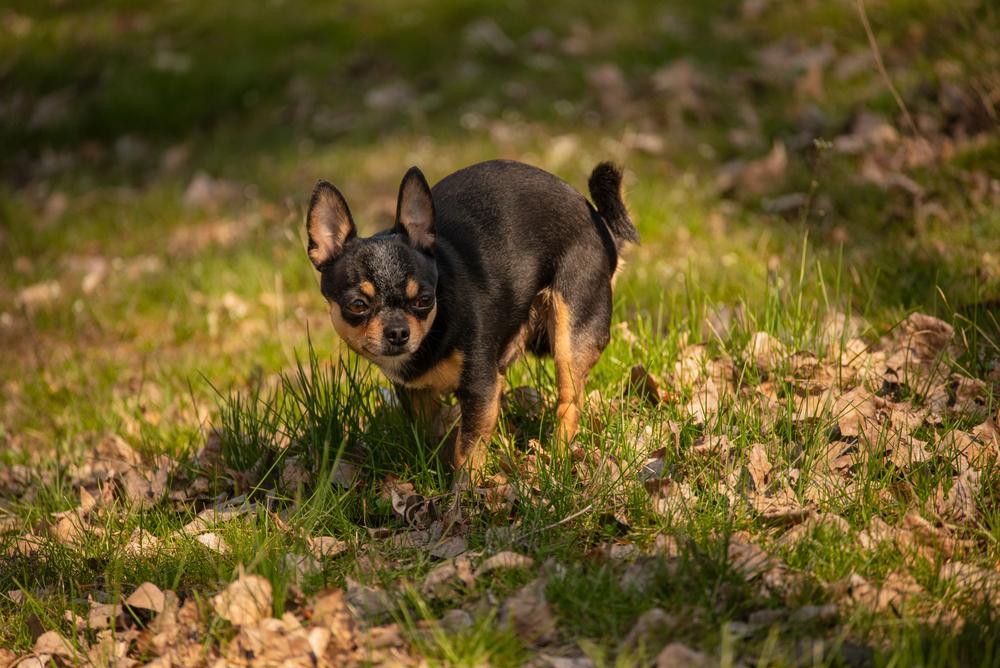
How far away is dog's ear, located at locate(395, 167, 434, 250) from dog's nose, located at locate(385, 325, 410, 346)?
393 millimetres

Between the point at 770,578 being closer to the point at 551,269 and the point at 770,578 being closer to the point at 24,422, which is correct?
the point at 551,269

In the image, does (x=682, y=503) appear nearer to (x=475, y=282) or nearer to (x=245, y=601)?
(x=475, y=282)

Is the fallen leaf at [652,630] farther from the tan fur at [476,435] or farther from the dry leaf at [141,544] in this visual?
the dry leaf at [141,544]

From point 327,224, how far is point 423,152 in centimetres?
396

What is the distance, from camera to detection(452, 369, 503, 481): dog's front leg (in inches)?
140

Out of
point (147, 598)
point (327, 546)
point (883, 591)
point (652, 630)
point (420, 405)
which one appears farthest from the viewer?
point (420, 405)

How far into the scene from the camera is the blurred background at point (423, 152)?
5117 mm

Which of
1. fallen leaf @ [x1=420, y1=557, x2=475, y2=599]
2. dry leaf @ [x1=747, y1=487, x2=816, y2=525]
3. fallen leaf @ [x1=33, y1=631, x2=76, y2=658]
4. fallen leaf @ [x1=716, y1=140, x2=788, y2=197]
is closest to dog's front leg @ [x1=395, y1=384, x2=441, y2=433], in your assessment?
fallen leaf @ [x1=420, y1=557, x2=475, y2=599]

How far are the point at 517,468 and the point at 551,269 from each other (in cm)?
82

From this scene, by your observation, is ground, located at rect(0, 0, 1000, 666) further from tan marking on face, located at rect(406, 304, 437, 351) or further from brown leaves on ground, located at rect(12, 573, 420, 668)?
tan marking on face, located at rect(406, 304, 437, 351)

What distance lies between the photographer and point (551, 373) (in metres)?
4.18

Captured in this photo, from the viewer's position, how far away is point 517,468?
136 inches

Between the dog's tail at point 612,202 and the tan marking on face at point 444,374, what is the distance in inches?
37.9

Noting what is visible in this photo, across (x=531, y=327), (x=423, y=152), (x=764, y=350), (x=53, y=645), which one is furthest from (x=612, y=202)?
(x=423, y=152)
